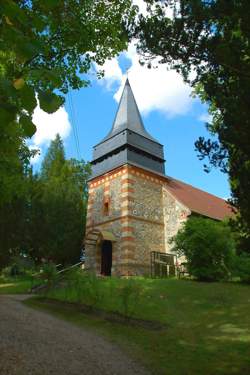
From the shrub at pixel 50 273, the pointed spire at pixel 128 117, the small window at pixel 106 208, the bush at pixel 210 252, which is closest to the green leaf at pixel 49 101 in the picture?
the shrub at pixel 50 273

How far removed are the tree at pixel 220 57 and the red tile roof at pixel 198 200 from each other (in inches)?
625

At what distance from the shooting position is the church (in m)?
21.5

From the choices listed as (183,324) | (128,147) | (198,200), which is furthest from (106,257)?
(183,324)

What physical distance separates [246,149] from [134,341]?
16.5 ft

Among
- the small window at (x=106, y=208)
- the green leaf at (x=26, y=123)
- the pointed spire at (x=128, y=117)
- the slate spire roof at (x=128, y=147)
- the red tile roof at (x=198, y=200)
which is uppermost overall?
the pointed spire at (x=128, y=117)

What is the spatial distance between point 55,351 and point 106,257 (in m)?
16.3

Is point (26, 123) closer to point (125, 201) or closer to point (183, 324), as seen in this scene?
point (183, 324)

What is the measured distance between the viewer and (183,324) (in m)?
9.98

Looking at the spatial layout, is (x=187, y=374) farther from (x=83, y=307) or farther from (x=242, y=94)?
(x=83, y=307)

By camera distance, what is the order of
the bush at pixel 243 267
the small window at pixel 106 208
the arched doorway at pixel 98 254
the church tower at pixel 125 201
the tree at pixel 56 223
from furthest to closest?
the tree at pixel 56 223
the small window at pixel 106 208
the arched doorway at pixel 98 254
the church tower at pixel 125 201
the bush at pixel 243 267

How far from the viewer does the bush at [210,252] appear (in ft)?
54.3

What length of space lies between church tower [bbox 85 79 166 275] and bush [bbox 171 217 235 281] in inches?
191

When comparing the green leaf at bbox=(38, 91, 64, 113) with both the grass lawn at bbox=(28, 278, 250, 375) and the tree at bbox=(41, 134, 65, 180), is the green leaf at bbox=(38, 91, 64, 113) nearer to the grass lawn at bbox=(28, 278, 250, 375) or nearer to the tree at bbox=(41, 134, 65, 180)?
the grass lawn at bbox=(28, 278, 250, 375)

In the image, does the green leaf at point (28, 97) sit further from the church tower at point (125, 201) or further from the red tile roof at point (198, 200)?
the red tile roof at point (198, 200)
